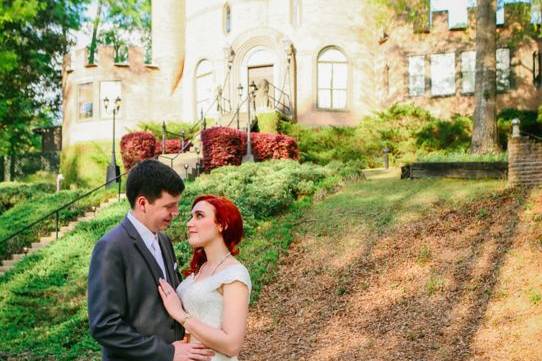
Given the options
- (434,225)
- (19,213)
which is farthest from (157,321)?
(19,213)

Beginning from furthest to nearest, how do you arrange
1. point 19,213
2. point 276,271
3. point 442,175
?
point 19,213
point 442,175
point 276,271

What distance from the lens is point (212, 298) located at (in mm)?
4164

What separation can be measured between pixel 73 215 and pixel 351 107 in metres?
12.3

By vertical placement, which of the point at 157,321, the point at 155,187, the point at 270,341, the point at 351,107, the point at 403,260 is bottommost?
the point at 270,341

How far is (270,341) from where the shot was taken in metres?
10.2

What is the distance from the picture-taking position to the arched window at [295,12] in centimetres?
2853

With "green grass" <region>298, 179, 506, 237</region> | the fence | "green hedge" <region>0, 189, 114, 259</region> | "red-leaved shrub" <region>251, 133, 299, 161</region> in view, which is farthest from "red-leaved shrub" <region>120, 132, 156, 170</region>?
the fence

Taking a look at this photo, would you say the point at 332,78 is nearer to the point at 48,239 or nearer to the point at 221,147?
the point at 221,147

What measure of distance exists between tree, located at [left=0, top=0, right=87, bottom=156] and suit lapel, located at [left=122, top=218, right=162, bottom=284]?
92.2ft

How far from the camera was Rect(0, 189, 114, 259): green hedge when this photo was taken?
63.3 ft

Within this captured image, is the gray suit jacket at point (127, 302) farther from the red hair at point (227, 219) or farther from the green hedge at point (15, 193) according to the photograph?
the green hedge at point (15, 193)

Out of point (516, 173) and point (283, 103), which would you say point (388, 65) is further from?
point (516, 173)

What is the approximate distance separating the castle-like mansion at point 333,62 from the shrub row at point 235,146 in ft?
14.0

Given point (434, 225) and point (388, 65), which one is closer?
point (434, 225)
